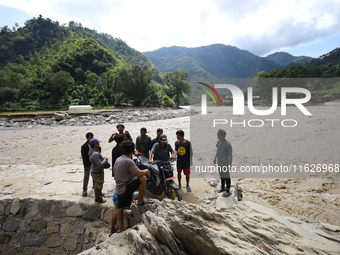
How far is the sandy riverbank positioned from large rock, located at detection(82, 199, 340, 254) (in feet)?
6.58

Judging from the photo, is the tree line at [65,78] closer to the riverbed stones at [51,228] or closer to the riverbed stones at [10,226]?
the riverbed stones at [10,226]

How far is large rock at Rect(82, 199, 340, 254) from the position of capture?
8.01 feet

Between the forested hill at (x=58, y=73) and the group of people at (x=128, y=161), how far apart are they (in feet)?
125

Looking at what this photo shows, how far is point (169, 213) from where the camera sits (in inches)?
117

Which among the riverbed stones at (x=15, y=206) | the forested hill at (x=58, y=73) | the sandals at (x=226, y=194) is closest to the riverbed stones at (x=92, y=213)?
the riverbed stones at (x=15, y=206)

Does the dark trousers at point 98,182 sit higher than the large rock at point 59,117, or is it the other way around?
the large rock at point 59,117

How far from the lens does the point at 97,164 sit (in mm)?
4316

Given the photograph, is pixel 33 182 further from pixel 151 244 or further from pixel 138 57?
pixel 138 57

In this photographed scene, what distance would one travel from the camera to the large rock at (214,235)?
96.1 inches

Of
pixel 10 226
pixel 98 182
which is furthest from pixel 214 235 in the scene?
pixel 10 226

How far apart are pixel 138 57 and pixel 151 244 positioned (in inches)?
5370

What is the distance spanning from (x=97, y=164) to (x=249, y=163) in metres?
6.99

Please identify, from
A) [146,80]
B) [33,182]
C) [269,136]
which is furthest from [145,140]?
[146,80]

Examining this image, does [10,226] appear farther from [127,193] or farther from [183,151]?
[183,151]
